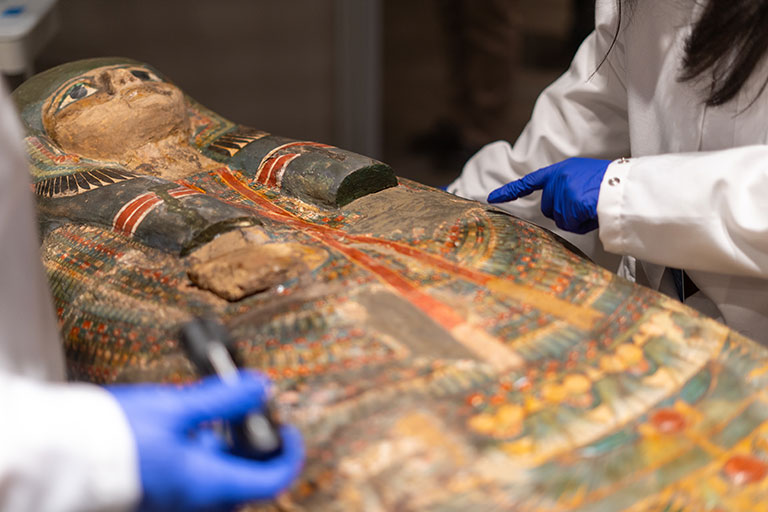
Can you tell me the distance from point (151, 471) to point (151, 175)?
4.19 feet

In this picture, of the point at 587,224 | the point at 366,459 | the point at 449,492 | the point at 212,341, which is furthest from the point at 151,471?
the point at 587,224

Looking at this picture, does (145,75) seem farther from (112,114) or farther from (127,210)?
(127,210)

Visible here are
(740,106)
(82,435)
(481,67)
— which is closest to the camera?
(82,435)

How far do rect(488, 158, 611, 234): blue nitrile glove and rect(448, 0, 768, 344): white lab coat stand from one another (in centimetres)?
3

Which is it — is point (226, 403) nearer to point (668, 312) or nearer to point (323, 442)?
point (323, 442)

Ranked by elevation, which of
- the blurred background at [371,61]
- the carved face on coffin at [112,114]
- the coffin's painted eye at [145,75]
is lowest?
the blurred background at [371,61]

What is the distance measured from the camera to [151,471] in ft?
3.38

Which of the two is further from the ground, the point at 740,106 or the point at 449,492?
the point at 740,106

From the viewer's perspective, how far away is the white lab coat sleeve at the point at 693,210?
5.42 ft

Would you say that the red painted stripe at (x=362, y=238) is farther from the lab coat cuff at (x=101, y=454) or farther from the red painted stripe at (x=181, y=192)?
the lab coat cuff at (x=101, y=454)

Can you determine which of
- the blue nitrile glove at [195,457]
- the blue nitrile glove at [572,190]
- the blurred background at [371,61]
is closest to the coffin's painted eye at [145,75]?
the blue nitrile glove at [572,190]

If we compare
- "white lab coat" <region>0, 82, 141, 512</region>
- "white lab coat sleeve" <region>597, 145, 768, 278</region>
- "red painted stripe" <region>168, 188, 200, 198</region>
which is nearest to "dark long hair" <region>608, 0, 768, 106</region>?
"white lab coat sleeve" <region>597, 145, 768, 278</region>

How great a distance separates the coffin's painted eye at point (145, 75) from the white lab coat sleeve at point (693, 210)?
140cm

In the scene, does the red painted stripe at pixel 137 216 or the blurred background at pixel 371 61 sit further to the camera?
the blurred background at pixel 371 61
